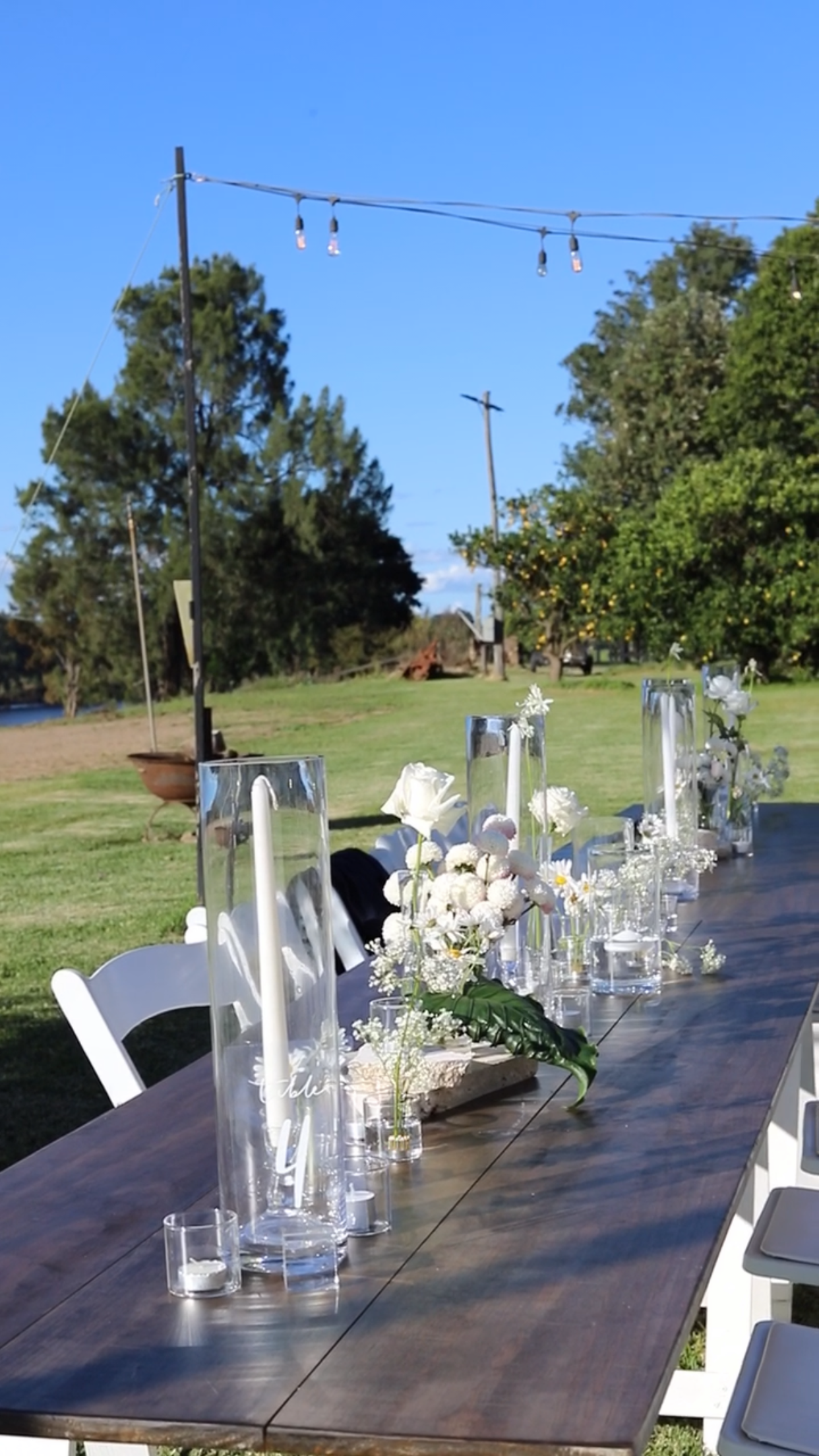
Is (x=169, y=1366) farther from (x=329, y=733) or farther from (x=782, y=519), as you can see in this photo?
(x=782, y=519)

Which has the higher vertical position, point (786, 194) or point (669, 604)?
point (786, 194)

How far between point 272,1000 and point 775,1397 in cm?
81

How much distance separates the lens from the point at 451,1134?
1668mm

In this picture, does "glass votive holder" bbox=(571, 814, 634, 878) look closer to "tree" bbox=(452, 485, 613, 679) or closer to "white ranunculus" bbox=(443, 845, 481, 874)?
"white ranunculus" bbox=(443, 845, 481, 874)

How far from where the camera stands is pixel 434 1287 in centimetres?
125

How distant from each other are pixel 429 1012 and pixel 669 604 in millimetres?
16089

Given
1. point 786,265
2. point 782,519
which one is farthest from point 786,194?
point 782,519

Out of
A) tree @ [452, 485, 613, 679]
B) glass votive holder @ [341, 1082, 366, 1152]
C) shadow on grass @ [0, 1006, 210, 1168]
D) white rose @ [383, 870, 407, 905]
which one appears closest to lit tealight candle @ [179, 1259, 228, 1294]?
glass votive holder @ [341, 1082, 366, 1152]

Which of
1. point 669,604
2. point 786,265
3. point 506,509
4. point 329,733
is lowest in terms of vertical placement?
point 329,733

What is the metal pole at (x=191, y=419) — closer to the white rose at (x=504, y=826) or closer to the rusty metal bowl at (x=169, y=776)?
the rusty metal bowl at (x=169, y=776)

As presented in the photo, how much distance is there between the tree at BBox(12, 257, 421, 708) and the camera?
2428 cm

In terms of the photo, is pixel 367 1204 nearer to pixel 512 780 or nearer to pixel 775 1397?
pixel 775 1397

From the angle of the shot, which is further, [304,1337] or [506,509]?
[506,509]

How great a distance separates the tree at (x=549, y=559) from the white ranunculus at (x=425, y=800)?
1621cm
